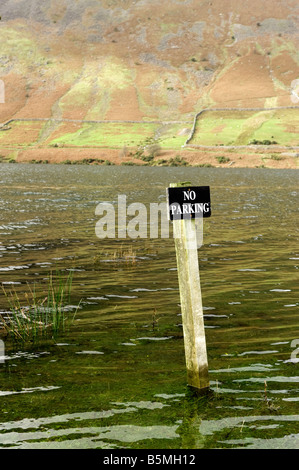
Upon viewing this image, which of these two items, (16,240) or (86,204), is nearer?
(16,240)

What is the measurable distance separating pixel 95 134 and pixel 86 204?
11131cm

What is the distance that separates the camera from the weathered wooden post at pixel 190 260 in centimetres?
736

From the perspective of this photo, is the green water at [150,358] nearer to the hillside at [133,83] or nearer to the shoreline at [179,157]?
the shoreline at [179,157]

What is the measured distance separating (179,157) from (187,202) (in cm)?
11044

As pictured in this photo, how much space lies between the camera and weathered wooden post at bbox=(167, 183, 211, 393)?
24.1ft

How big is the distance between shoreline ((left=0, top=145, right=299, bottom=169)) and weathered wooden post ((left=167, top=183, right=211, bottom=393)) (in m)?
104

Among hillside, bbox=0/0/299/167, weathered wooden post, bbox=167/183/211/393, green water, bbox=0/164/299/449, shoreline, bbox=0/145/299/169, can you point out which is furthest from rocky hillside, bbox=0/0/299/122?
weathered wooden post, bbox=167/183/211/393

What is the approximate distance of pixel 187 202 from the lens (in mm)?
7391

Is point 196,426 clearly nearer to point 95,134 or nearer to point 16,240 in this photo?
point 16,240

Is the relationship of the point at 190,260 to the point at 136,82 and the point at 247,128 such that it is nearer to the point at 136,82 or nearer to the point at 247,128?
the point at 247,128

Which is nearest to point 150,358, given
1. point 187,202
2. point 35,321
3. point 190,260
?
point 190,260

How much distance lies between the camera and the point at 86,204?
37594 millimetres

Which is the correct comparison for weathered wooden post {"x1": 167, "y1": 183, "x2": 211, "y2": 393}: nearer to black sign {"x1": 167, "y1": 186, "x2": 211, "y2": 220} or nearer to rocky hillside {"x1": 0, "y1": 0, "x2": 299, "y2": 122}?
black sign {"x1": 167, "y1": 186, "x2": 211, "y2": 220}

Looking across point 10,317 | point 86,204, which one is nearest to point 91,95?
point 86,204
